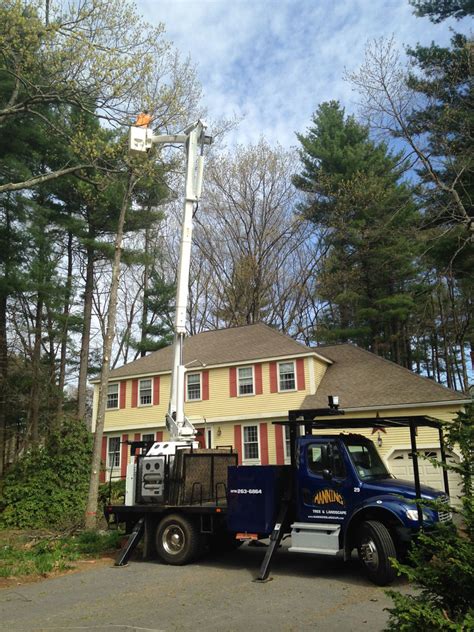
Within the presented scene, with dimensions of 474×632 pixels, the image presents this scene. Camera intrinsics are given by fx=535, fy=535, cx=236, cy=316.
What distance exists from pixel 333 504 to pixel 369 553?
0.90 metres

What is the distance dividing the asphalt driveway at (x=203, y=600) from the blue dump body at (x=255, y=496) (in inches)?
29.8

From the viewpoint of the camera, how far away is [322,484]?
8.54m

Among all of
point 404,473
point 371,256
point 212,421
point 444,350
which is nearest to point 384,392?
point 404,473

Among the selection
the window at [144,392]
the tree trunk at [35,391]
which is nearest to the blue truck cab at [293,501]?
the tree trunk at [35,391]

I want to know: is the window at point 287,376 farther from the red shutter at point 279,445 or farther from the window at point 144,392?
the window at point 144,392

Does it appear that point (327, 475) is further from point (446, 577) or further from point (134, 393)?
point (134, 393)

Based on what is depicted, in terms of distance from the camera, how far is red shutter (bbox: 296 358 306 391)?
22.7 metres

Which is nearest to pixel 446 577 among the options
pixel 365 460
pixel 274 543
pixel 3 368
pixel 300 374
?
pixel 274 543

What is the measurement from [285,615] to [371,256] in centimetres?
2462

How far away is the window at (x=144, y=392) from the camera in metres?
26.1

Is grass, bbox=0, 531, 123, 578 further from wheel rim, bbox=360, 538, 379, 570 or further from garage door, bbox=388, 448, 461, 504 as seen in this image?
garage door, bbox=388, 448, 461, 504

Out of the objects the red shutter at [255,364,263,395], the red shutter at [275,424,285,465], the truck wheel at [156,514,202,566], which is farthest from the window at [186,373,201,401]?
the truck wheel at [156,514,202,566]

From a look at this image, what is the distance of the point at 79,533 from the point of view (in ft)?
41.7

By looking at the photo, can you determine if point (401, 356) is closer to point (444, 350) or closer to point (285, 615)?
point (444, 350)
